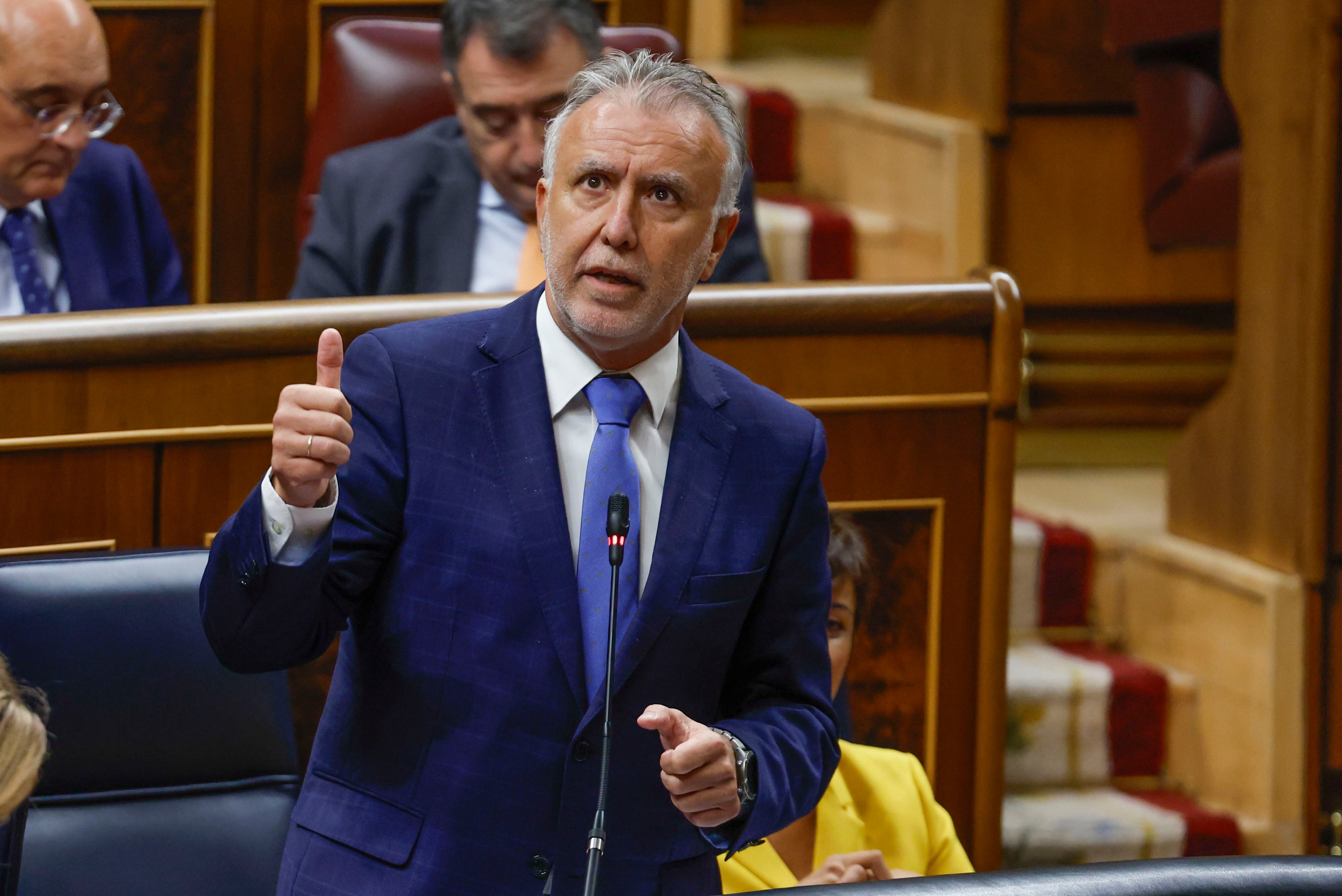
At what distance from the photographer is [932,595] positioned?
4.87 feet

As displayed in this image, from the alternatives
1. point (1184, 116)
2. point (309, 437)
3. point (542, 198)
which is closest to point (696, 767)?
point (309, 437)

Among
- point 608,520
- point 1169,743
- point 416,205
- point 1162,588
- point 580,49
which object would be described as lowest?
point 1169,743

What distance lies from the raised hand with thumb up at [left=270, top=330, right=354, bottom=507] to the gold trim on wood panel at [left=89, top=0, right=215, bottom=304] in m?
1.44

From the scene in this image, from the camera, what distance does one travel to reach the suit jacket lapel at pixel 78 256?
5.19ft

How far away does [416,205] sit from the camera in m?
1.70

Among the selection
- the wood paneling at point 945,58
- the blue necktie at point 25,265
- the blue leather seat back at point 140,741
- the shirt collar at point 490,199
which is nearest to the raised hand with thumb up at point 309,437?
the blue leather seat back at point 140,741

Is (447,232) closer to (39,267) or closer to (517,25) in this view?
(517,25)

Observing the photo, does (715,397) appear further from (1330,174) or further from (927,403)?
(1330,174)

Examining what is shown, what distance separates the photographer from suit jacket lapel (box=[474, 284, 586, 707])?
891mm

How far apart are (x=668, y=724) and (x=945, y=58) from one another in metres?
1.89

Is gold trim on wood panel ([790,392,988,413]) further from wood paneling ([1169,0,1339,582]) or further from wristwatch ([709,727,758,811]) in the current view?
wristwatch ([709,727,758,811])

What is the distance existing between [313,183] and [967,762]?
101cm

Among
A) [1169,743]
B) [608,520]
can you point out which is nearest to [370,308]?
[608,520]

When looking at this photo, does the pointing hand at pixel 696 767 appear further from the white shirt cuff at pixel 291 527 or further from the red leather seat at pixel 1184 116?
the red leather seat at pixel 1184 116
